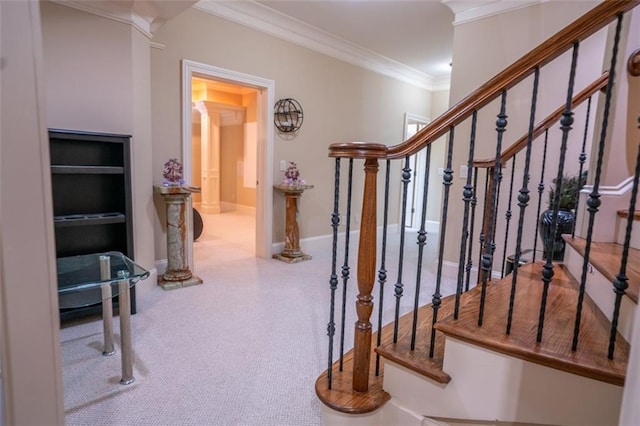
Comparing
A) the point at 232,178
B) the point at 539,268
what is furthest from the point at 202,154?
the point at 539,268

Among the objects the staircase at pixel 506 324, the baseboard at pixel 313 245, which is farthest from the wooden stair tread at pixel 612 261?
the baseboard at pixel 313 245

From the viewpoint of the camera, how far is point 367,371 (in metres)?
1.39

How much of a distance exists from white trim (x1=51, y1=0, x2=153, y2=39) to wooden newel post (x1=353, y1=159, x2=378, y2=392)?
2.42 meters

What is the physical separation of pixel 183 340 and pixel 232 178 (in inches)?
225

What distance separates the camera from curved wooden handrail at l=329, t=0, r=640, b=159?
98 cm

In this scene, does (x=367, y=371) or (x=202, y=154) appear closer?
(x=367, y=371)

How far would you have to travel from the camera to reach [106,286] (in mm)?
1892

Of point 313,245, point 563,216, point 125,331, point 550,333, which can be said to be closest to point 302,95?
point 313,245

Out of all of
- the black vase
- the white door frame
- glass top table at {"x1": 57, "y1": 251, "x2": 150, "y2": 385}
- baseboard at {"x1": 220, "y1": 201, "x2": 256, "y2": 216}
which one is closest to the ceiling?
the white door frame

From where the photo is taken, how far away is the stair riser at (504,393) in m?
1.00

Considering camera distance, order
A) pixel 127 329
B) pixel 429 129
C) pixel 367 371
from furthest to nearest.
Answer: pixel 127 329
pixel 367 371
pixel 429 129

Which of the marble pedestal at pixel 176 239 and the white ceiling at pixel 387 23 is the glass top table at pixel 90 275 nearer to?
the marble pedestal at pixel 176 239

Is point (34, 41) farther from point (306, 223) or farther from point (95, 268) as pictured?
point (306, 223)

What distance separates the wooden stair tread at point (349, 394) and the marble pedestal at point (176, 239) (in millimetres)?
2140
